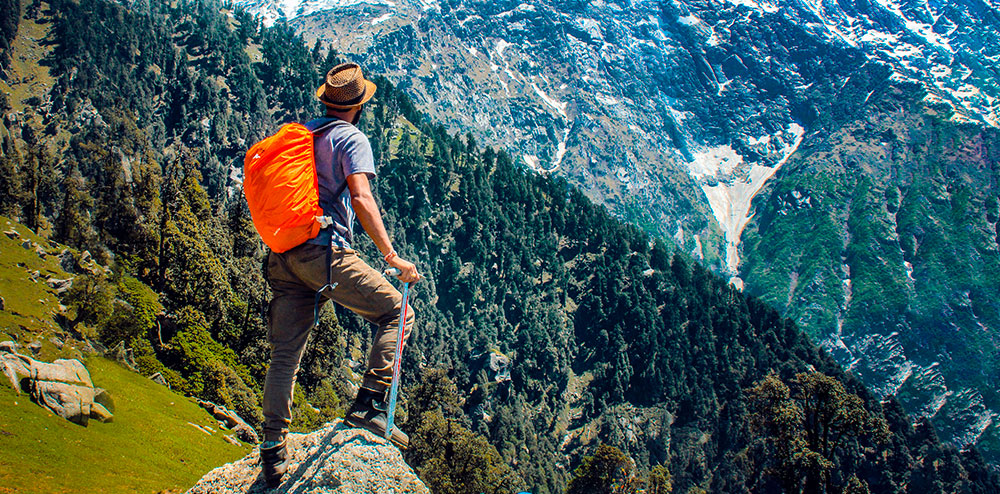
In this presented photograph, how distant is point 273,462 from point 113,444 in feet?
28.9

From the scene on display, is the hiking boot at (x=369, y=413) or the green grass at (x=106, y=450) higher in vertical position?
the hiking boot at (x=369, y=413)

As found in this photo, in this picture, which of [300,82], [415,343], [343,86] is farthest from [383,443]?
[300,82]

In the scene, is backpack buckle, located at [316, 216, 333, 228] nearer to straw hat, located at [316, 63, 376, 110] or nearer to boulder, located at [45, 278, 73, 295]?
straw hat, located at [316, 63, 376, 110]

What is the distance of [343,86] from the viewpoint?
23.0 ft

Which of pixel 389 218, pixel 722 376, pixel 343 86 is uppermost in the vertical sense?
pixel 343 86

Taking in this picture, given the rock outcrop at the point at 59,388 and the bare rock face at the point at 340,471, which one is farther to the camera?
the rock outcrop at the point at 59,388

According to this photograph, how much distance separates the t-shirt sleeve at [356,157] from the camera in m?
6.53

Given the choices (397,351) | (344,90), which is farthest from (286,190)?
(397,351)

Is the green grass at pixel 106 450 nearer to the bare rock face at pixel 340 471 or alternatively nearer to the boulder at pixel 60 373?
the boulder at pixel 60 373

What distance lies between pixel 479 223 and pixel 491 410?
212ft

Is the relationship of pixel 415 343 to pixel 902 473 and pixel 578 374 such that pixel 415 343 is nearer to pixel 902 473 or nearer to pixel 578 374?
pixel 578 374

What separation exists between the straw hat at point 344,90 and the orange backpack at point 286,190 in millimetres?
674

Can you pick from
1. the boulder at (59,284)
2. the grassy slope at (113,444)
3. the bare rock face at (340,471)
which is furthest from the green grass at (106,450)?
the boulder at (59,284)

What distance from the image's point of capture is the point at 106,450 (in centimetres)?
1317
